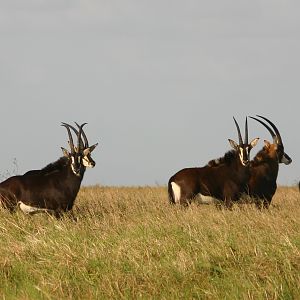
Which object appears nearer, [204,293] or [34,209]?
A: [204,293]

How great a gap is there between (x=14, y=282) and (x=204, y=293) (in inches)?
74.1

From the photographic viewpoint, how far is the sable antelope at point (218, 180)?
44.5 feet

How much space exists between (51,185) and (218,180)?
3.38m

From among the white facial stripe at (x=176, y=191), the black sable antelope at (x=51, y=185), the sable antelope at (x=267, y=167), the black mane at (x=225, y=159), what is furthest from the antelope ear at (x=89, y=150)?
the sable antelope at (x=267, y=167)

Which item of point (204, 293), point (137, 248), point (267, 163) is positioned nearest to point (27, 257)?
point (137, 248)

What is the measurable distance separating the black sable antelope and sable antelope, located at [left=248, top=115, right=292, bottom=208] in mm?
3670

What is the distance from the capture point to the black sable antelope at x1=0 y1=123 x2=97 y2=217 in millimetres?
12031

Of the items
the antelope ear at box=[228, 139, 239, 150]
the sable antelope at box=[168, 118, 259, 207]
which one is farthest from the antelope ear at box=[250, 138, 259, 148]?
the antelope ear at box=[228, 139, 239, 150]

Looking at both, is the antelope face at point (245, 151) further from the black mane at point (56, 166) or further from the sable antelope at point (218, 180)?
the black mane at point (56, 166)

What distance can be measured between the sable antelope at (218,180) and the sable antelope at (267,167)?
19.5 inches

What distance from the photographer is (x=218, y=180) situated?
13672mm

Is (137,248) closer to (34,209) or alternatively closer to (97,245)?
(97,245)

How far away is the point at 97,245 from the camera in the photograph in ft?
25.1

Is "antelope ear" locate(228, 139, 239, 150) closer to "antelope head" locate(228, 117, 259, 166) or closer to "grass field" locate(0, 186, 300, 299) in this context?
"antelope head" locate(228, 117, 259, 166)
